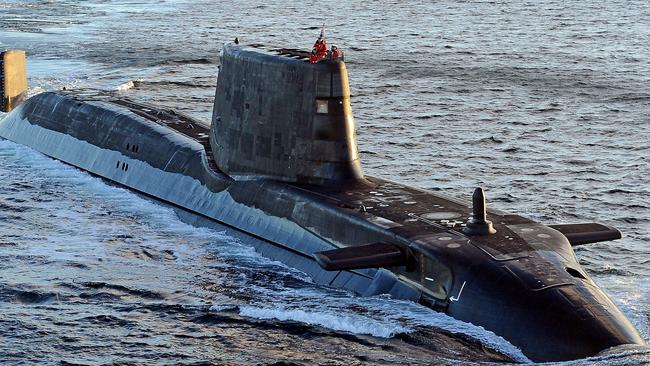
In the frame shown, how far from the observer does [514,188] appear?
39969 millimetres

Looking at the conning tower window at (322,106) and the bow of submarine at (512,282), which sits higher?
the conning tower window at (322,106)

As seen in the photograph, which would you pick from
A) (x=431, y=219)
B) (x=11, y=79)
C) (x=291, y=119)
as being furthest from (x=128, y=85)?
(x=431, y=219)

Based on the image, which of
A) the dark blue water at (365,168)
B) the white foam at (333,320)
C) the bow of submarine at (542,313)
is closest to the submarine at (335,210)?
the bow of submarine at (542,313)

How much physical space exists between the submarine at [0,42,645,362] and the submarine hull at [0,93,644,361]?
0.12ft

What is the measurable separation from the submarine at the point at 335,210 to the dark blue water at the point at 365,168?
638 mm

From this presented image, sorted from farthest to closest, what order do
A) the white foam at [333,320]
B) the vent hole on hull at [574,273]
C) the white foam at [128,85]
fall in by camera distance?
1. the white foam at [128,85]
2. the white foam at [333,320]
3. the vent hole on hull at [574,273]

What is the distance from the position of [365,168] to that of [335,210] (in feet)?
46.3

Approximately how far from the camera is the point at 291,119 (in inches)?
1242

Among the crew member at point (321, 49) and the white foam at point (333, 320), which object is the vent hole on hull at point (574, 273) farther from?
the crew member at point (321, 49)

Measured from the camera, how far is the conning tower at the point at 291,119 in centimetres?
3111

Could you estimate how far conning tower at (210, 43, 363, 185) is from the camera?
31.1 meters

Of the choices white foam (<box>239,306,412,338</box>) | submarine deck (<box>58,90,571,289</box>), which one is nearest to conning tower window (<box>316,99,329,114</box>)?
submarine deck (<box>58,90,571,289</box>)

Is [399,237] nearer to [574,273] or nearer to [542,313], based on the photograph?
[574,273]

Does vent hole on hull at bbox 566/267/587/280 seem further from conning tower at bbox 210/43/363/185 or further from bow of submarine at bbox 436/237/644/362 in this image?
conning tower at bbox 210/43/363/185
